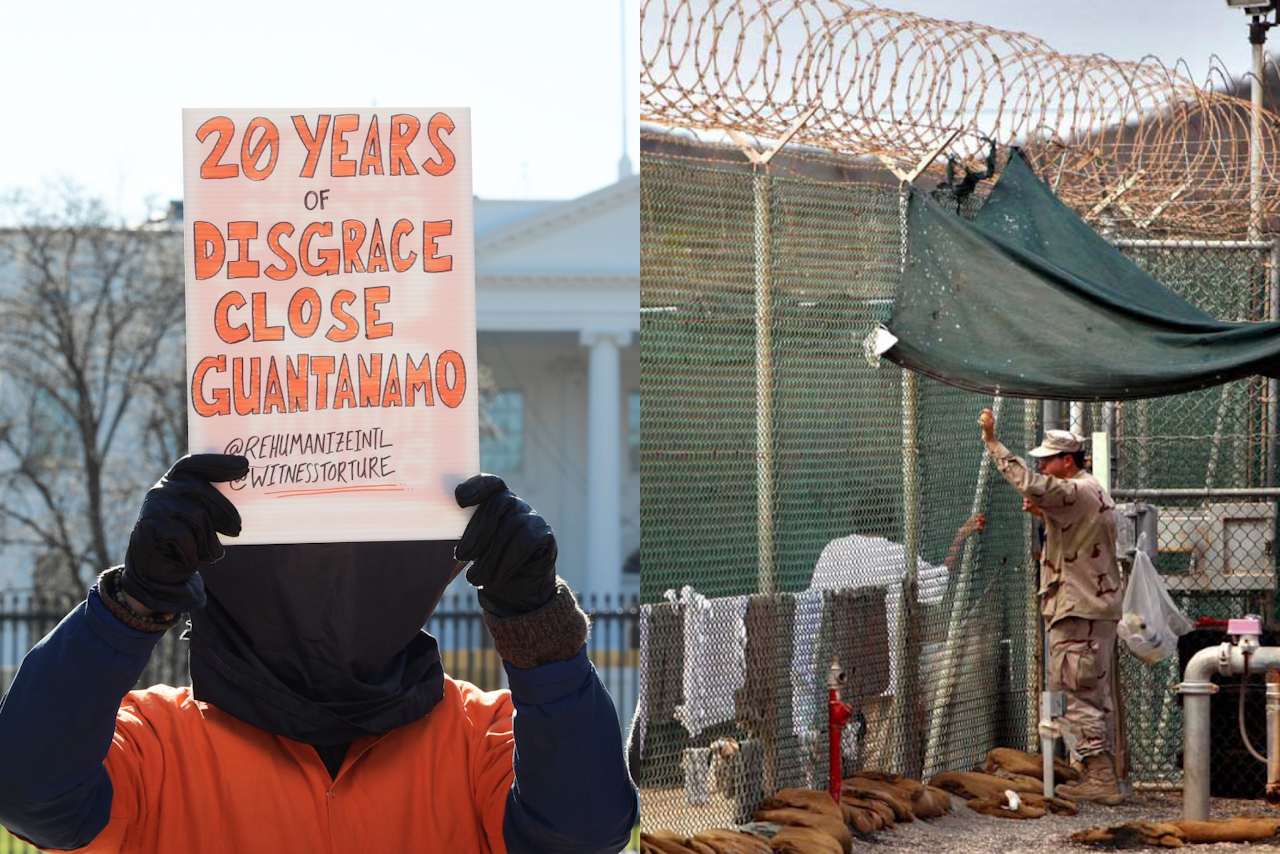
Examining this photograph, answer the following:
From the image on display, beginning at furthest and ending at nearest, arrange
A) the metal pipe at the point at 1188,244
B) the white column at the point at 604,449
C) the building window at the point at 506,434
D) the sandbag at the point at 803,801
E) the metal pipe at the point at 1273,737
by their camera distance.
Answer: the building window at the point at 506,434 < the white column at the point at 604,449 < the metal pipe at the point at 1188,244 < the metal pipe at the point at 1273,737 < the sandbag at the point at 803,801

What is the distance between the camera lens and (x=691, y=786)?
6004 mm

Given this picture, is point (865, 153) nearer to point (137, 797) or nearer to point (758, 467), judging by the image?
point (758, 467)

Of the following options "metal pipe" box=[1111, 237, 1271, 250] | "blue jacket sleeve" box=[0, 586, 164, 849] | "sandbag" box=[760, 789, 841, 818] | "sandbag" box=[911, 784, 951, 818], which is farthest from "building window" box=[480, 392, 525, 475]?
"blue jacket sleeve" box=[0, 586, 164, 849]

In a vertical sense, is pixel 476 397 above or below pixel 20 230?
below

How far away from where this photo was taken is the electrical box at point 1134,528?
24.4 ft

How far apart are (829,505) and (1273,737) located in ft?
7.35

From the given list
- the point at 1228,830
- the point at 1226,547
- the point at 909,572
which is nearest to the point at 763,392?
the point at 909,572

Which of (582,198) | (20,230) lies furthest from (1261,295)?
(582,198)

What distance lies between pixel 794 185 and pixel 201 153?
4.72m

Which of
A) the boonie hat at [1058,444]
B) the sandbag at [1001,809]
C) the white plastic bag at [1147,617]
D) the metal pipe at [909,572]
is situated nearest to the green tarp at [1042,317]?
the metal pipe at [909,572]

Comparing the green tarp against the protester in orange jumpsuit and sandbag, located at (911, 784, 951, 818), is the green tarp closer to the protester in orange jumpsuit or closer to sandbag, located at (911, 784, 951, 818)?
sandbag, located at (911, 784, 951, 818)

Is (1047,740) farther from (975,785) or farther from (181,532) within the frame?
(181,532)

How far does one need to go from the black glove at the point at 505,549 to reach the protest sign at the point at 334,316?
48 mm

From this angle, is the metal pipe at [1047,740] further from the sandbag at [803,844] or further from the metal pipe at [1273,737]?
the sandbag at [803,844]
